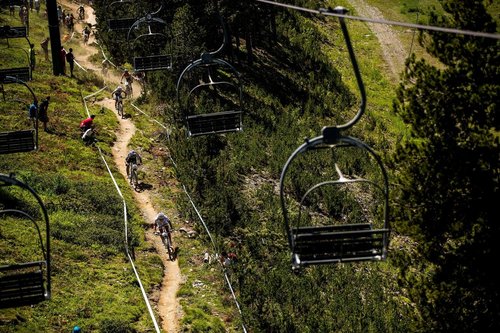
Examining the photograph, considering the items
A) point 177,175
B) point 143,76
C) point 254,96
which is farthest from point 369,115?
point 177,175

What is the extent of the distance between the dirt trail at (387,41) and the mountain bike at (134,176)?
35.1 meters

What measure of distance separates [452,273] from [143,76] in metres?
24.8

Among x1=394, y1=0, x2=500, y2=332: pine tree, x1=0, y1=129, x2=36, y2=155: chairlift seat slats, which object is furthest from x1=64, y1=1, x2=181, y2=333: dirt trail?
x1=394, y1=0, x2=500, y2=332: pine tree

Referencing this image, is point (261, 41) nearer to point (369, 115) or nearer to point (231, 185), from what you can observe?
point (369, 115)

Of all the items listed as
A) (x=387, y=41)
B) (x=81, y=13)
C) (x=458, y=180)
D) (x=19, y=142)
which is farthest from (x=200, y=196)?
(x=387, y=41)

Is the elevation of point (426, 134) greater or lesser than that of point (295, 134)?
greater

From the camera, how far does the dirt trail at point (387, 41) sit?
214 ft

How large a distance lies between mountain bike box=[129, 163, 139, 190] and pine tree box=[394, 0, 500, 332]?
1252 centimetres

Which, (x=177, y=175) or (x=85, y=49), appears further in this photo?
(x=85, y=49)

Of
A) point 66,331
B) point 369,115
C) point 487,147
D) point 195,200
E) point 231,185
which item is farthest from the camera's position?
point 369,115

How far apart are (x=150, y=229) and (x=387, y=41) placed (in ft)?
154

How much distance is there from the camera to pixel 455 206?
22.7 meters

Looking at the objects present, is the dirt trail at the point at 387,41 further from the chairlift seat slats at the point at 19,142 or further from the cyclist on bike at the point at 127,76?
the chairlift seat slats at the point at 19,142

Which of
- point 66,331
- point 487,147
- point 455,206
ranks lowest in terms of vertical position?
point 66,331
